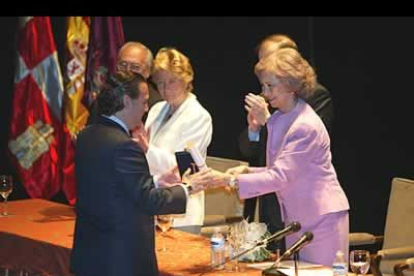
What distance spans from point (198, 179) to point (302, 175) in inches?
18.7

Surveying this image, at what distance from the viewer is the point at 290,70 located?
4438 millimetres

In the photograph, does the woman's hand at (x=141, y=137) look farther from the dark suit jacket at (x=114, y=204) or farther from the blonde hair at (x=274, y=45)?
the dark suit jacket at (x=114, y=204)

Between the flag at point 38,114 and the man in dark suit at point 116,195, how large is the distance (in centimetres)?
322

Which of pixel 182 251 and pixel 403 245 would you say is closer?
pixel 182 251

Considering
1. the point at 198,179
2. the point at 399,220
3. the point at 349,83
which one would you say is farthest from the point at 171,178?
the point at 349,83

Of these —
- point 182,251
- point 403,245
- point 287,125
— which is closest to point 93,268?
point 182,251

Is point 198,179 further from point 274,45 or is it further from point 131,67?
point 131,67

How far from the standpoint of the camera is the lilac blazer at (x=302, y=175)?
439cm

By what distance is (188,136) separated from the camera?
527 centimetres

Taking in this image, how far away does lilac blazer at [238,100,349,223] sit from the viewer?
4.39 metres

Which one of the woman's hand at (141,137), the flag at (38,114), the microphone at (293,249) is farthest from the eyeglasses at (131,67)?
the microphone at (293,249)
